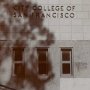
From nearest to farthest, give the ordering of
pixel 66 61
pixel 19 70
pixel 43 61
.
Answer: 1. pixel 19 70
2. pixel 43 61
3. pixel 66 61

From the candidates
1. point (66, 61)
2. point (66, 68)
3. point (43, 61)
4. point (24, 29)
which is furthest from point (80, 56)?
point (24, 29)

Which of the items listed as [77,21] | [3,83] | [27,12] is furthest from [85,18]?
[3,83]

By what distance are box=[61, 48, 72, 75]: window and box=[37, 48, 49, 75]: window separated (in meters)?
0.81

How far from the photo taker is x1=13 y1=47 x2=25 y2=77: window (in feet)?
74.4

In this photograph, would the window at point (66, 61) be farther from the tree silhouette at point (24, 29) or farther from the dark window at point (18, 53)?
the dark window at point (18, 53)

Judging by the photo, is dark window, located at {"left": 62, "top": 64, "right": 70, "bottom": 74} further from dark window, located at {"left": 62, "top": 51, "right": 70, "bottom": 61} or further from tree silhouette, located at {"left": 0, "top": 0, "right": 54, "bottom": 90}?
tree silhouette, located at {"left": 0, "top": 0, "right": 54, "bottom": 90}

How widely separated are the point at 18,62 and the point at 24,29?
1660 millimetres

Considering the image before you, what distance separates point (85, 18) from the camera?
23.0m

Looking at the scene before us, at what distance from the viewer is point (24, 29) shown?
22.8 metres

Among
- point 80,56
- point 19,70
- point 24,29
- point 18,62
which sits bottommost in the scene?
point 19,70

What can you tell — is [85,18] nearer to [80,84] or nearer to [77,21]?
[77,21]

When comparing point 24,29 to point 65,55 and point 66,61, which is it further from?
point 66,61

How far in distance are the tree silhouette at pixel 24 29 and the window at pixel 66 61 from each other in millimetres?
864

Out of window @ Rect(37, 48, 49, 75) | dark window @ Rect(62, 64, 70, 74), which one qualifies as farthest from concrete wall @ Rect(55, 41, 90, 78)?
window @ Rect(37, 48, 49, 75)
